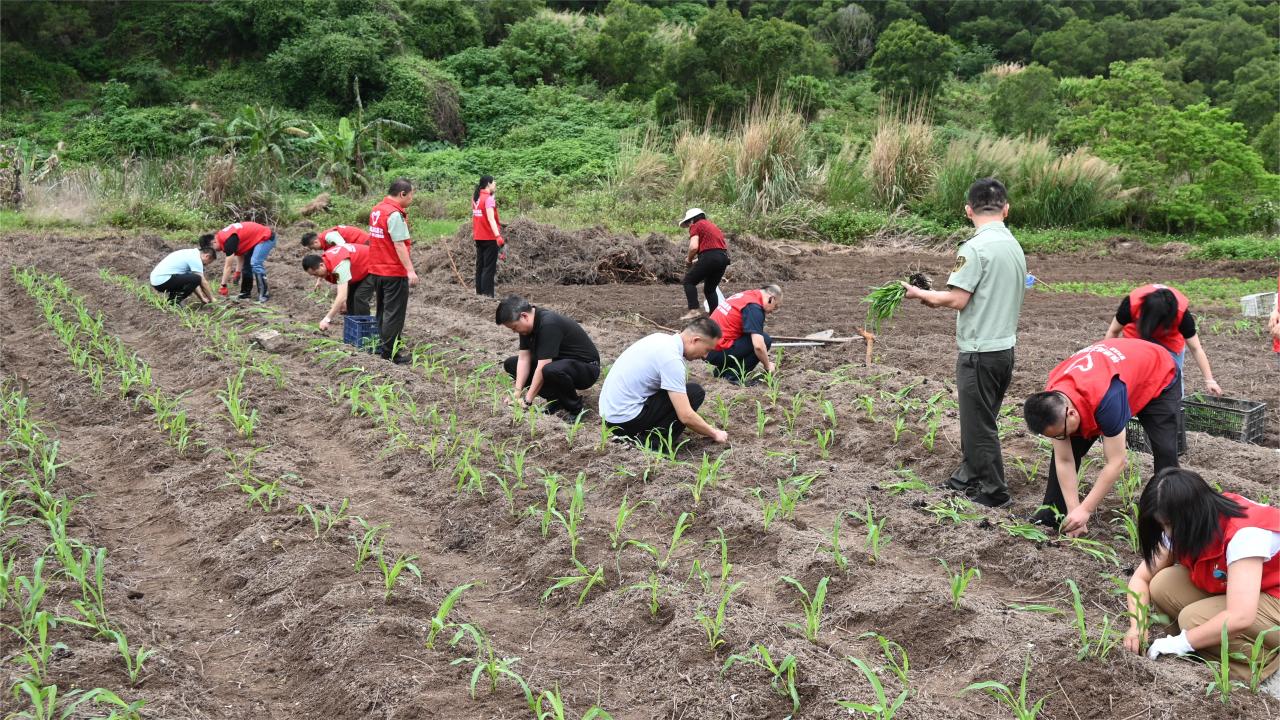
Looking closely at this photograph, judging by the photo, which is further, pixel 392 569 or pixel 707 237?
pixel 707 237

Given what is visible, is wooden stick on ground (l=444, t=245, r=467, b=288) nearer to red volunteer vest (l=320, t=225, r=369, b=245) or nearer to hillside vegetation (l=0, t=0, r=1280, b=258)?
red volunteer vest (l=320, t=225, r=369, b=245)

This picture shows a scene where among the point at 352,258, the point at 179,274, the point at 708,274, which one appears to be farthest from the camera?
the point at 708,274

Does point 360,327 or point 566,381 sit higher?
point 566,381

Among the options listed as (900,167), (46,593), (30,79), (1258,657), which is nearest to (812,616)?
(1258,657)

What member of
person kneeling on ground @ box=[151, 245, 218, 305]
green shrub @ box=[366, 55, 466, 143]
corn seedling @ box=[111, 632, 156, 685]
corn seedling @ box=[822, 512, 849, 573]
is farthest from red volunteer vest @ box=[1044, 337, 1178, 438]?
green shrub @ box=[366, 55, 466, 143]

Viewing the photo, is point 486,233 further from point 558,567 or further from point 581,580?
point 581,580

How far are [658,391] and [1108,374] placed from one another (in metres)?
2.68

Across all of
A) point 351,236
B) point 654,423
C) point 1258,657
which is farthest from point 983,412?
point 351,236

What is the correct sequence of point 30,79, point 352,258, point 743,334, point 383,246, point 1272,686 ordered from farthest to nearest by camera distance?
point 30,79 → point 352,258 → point 383,246 → point 743,334 → point 1272,686

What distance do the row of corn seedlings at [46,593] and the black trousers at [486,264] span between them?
6455mm

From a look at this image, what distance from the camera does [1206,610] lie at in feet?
12.6

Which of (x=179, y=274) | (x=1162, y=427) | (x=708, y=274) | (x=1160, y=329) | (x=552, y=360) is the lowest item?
(x=179, y=274)

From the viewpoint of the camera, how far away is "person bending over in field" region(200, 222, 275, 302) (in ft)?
37.7

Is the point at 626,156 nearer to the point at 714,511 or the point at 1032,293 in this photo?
the point at 1032,293
